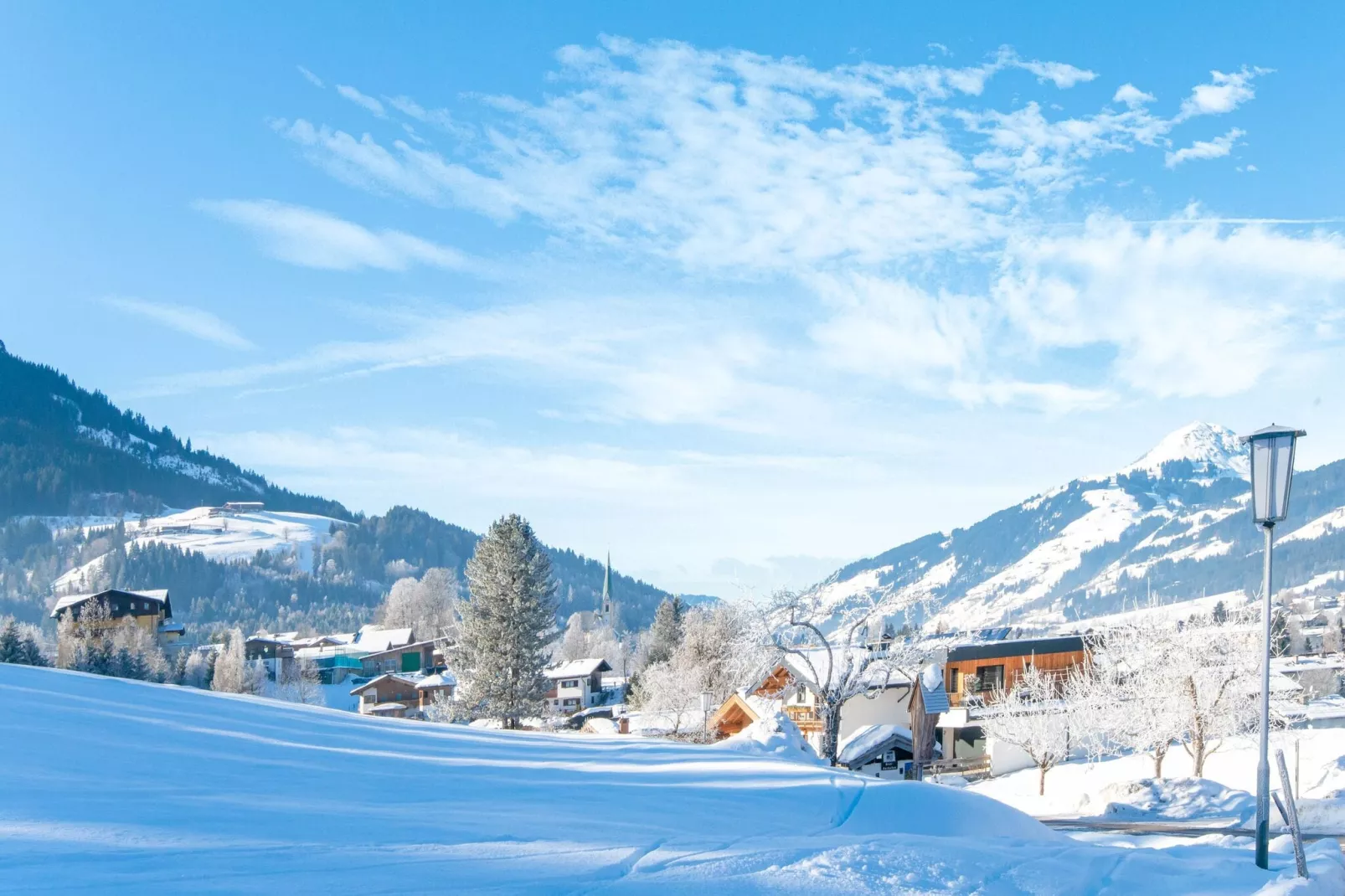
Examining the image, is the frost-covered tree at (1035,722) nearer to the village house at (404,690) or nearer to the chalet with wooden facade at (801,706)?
the chalet with wooden facade at (801,706)

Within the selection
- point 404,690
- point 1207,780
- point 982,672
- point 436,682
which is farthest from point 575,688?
point 1207,780

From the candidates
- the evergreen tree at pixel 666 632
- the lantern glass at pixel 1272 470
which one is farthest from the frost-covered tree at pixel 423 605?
the lantern glass at pixel 1272 470

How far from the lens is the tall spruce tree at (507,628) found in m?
40.2

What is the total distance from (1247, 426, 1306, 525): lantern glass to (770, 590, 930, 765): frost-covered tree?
57.4 ft

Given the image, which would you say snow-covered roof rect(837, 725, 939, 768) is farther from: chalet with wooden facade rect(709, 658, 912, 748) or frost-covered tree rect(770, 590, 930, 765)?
frost-covered tree rect(770, 590, 930, 765)

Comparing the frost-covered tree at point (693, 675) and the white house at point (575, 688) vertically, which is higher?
the frost-covered tree at point (693, 675)

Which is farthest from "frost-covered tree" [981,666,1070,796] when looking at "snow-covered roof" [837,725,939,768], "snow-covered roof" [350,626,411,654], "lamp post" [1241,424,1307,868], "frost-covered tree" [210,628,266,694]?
"snow-covered roof" [350,626,411,654]

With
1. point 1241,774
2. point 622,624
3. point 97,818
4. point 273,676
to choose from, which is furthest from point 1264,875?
point 622,624

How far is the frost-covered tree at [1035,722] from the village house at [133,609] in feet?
211

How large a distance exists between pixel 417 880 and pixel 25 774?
12.3 feet

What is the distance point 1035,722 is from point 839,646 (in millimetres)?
13572

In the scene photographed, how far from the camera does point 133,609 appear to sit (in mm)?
78125

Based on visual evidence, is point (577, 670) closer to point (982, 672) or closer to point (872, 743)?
point (982, 672)

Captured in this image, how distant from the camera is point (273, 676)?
9062 cm
